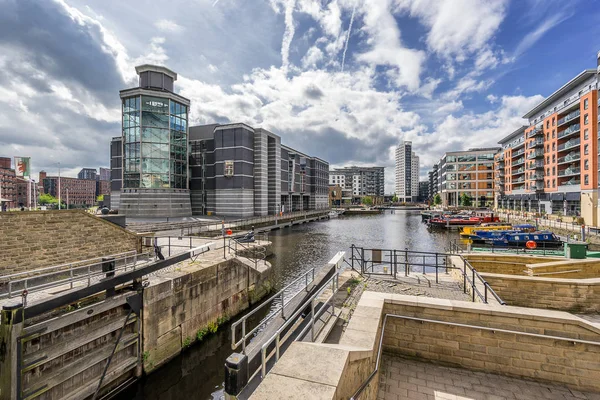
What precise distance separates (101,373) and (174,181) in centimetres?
4227

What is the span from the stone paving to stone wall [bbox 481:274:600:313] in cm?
600

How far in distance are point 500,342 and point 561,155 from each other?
64.6m

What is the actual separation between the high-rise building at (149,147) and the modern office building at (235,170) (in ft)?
26.7

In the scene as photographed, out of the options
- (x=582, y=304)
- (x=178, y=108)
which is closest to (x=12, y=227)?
(x=582, y=304)

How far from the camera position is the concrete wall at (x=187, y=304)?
10.3 m

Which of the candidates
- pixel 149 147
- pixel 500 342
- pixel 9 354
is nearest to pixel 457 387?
pixel 500 342

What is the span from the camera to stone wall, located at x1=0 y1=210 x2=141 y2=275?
11320 mm

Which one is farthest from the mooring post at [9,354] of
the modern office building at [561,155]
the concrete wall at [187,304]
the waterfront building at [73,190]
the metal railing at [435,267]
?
the waterfront building at [73,190]

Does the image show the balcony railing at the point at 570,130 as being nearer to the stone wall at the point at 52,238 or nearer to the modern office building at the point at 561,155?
the modern office building at the point at 561,155

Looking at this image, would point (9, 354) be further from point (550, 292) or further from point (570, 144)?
point (570, 144)

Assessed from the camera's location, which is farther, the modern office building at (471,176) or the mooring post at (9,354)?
the modern office building at (471,176)

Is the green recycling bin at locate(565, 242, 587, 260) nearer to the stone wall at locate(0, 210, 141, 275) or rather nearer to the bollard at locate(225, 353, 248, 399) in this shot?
the bollard at locate(225, 353, 248, 399)

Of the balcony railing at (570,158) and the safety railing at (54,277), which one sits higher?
the balcony railing at (570,158)

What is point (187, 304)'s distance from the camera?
468 inches
